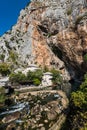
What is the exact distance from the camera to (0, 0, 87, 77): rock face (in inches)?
4232

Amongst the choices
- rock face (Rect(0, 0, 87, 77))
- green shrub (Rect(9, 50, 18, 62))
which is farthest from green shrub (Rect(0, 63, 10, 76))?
green shrub (Rect(9, 50, 18, 62))

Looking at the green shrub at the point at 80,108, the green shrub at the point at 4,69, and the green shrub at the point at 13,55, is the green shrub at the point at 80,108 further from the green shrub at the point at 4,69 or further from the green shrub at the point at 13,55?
the green shrub at the point at 13,55

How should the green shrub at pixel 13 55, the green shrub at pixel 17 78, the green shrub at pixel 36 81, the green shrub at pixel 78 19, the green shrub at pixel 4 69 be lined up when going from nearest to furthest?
the green shrub at pixel 17 78, the green shrub at pixel 36 81, the green shrub at pixel 78 19, the green shrub at pixel 4 69, the green shrub at pixel 13 55

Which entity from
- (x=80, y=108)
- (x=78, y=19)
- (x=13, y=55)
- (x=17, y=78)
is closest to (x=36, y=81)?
(x=17, y=78)

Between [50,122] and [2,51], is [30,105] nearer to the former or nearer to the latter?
[50,122]

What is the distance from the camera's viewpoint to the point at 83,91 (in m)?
38.2

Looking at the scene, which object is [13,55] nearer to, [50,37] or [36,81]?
[50,37]

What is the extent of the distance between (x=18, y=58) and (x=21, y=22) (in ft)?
87.7

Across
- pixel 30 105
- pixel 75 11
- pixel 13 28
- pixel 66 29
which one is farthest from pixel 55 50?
pixel 30 105

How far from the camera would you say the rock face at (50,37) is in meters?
108

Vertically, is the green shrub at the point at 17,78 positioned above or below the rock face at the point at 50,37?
below

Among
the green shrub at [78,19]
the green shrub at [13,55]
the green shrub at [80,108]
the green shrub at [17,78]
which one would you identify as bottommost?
the green shrub at [80,108]

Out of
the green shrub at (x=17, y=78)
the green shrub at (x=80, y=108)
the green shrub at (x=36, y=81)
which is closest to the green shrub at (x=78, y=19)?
the green shrub at (x=36, y=81)

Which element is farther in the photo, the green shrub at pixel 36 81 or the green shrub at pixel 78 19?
the green shrub at pixel 78 19
